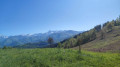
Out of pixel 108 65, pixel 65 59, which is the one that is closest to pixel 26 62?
pixel 65 59

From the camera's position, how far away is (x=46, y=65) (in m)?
11.0

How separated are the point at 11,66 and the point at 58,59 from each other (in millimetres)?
5353

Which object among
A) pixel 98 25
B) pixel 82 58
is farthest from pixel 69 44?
pixel 82 58

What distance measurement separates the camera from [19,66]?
1047 centimetres

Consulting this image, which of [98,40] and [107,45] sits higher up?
[98,40]

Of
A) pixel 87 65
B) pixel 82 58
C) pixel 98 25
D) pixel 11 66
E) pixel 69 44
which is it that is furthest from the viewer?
pixel 98 25

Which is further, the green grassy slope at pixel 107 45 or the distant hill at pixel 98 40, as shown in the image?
the distant hill at pixel 98 40

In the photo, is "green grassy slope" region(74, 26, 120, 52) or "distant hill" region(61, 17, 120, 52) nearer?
"green grassy slope" region(74, 26, 120, 52)

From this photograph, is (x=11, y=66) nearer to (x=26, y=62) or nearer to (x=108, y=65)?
(x=26, y=62)

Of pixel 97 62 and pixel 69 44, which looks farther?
pixel 69 44

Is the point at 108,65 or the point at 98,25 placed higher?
the point at 98,25

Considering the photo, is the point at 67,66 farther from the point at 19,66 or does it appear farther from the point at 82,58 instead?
the point at 19,66

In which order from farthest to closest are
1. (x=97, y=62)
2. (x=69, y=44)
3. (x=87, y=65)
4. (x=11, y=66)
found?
1. (x=69, y=44)
2. (x=97, y=62)
3. (x=87, y=65)
4. (x=11, y=66)

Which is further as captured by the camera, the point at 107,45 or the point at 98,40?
the point at 98,40
